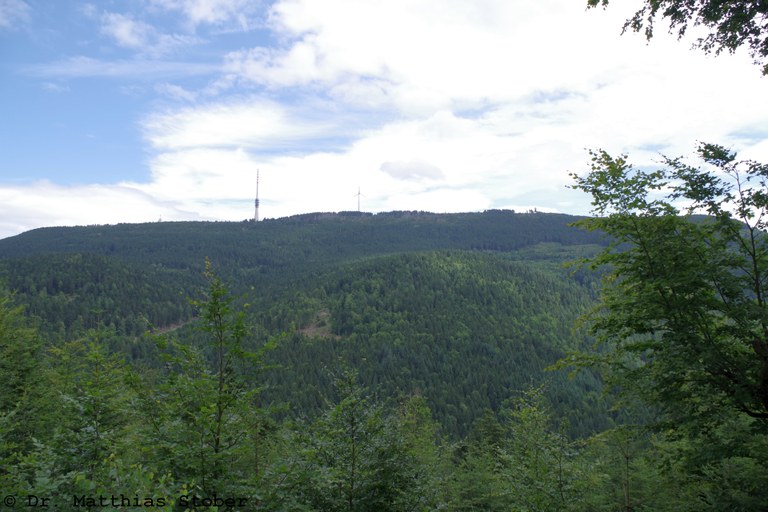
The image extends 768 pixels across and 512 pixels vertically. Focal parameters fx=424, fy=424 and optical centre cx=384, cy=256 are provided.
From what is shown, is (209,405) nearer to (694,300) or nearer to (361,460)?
(361,460)

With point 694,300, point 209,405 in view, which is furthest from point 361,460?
point 694,300

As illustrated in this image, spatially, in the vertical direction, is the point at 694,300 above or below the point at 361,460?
above

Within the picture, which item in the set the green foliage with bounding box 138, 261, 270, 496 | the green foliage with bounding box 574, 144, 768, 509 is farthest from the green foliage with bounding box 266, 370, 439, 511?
the green foliage with bounding box 574, 144, 768, 509

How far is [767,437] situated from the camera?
1084 cm

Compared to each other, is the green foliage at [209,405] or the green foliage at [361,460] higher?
the green foliage at [209,405]

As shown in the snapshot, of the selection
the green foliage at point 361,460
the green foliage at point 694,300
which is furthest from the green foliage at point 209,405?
the green foliage at point 694,300

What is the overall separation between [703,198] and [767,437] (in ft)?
21.0

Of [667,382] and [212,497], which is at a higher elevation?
[667,382]

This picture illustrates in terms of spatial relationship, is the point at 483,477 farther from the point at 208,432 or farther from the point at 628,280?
the point at 208,432

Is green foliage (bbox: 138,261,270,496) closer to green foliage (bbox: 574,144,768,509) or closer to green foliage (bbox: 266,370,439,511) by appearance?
green foliage (bbox: 266,370,439,511)

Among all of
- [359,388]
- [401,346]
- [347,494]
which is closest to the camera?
[347,494]

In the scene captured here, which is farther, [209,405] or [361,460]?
[361,460]

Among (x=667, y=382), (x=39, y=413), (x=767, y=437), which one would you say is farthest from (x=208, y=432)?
(x=39, y=413)

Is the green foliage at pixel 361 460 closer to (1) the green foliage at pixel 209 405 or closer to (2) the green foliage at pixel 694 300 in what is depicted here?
(1) the green foliage at pixel 209 405
